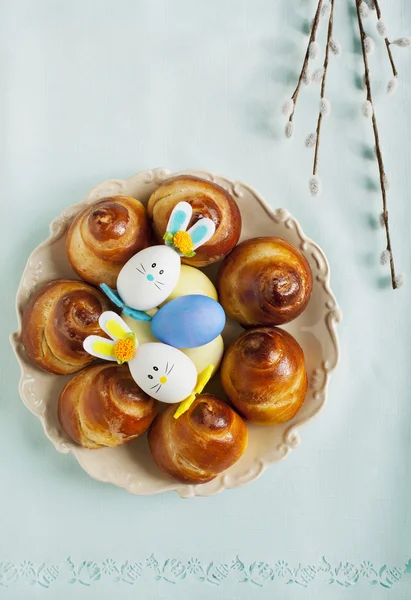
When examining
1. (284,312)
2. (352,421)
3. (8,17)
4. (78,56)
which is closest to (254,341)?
(284,312)

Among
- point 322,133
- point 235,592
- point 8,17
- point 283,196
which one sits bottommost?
point 235,592

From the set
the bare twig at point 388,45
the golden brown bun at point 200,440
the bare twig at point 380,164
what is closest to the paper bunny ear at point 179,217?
the golden brown bun at point 200,440

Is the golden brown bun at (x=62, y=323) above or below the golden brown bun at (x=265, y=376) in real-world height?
above

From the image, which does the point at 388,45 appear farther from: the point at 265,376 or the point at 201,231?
the point at 265,376

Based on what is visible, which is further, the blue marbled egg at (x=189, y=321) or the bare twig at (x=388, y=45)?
the bare twig at (x=388, y=45)

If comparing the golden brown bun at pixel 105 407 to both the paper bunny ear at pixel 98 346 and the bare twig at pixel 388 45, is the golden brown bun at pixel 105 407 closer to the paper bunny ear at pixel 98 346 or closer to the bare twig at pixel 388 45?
the paper bunny ear at pixel 98 346

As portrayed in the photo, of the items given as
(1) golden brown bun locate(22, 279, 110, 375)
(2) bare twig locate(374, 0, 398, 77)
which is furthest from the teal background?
(1) golden brown bun locate(22, 279, 110, 375)

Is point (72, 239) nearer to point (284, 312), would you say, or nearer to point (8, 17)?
point (284, 312)
